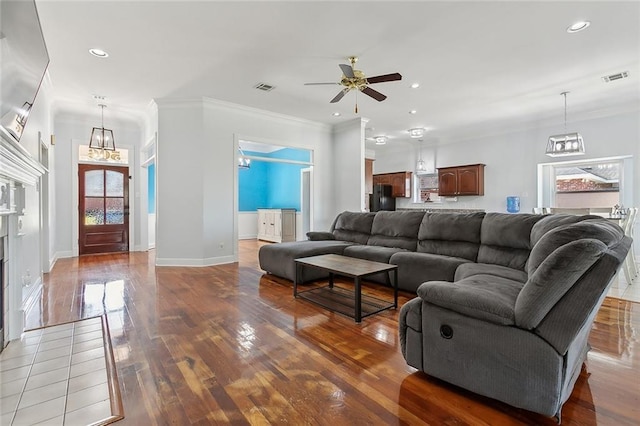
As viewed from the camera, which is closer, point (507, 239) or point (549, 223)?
point (549, 223)

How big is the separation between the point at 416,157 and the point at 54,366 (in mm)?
8870

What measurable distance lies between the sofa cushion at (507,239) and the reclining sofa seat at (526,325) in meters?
1.31

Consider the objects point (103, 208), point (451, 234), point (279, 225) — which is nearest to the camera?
point (451, 234)

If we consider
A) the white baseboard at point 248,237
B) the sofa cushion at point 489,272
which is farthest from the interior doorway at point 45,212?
the sofa cushion at point 489,272

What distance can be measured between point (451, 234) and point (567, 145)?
3113 millimetres

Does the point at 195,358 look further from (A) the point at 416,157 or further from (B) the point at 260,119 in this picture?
(A) the point at 416,157

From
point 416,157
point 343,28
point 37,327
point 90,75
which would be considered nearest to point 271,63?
point 343,28

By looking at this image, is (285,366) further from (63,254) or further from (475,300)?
(63,254)

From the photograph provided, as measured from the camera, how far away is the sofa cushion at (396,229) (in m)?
4.36

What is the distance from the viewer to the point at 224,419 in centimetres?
153

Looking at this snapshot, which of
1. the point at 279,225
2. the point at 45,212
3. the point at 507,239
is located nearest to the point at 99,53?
the point at 45,212

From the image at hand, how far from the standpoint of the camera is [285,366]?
6.68 feet

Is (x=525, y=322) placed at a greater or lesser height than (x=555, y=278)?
lesser

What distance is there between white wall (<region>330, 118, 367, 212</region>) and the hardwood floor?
11.1 feet
